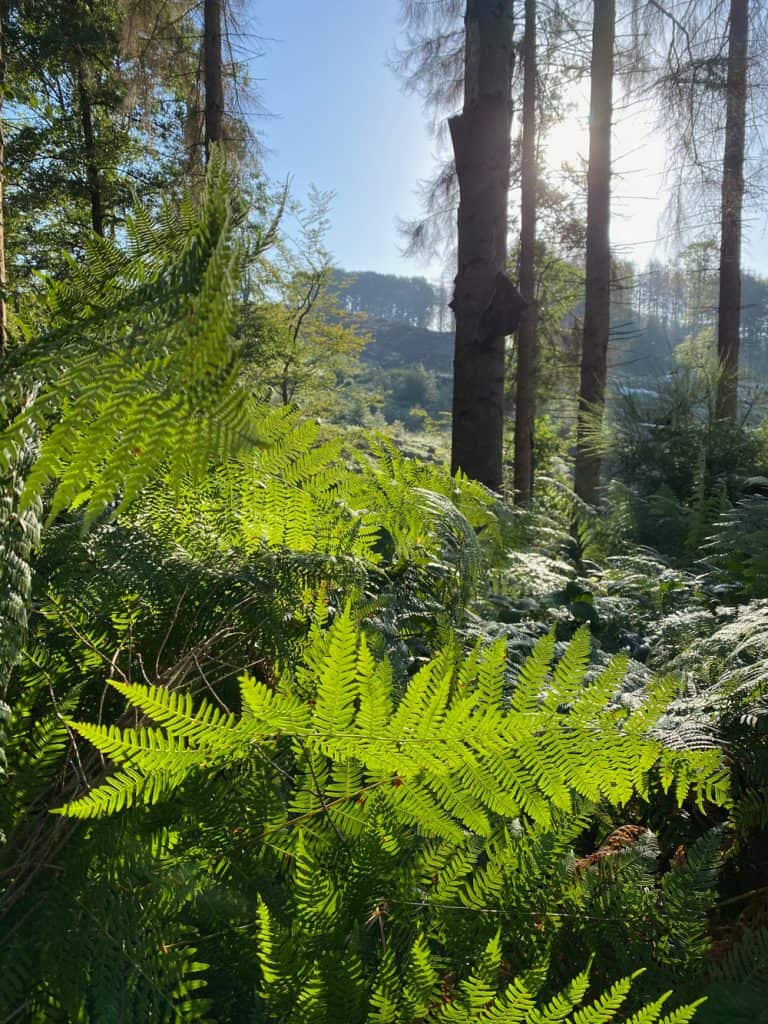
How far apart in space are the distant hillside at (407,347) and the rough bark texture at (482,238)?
2900 inches

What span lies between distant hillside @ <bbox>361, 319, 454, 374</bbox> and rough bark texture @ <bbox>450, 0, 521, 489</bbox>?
73.7 m

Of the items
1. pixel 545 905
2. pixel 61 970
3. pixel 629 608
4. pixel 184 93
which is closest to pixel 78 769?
pixel 61 970

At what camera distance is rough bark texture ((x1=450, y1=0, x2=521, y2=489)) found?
394 centimetres

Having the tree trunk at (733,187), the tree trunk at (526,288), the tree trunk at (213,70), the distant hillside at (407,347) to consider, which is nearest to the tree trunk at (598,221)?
the tree trunk at (733,187)

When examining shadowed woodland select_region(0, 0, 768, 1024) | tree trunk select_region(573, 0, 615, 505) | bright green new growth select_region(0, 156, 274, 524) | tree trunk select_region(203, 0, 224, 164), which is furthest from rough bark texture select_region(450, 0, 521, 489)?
tree trunk select_region(203, 0, 224, 164)

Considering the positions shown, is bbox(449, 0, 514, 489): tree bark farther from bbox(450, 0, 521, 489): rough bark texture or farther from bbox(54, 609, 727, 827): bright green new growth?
bbox(54, 609, 727, 827): bright green new growth

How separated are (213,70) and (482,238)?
683 centimetres

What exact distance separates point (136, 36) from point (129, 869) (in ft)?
37.0

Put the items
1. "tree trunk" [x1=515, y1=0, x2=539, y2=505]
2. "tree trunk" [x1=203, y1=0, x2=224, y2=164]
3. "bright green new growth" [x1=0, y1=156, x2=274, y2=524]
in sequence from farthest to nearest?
"tree trunk" [x1=515, y1=0, x2=539, y2=505], "tree trunk" [x1=203, y1=0, x2=224, y2=164], "bright green new growth" [x1=0, y1=156, x2=274, y2=524]

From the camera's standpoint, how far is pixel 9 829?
2.50 ft

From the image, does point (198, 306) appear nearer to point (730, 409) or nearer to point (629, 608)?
point (629, 608)

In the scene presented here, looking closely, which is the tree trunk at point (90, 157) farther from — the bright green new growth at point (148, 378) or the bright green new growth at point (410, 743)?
the bright green new growth at point (410, 743)

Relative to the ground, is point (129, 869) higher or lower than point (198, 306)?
lower

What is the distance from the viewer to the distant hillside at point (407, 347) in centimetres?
8038
